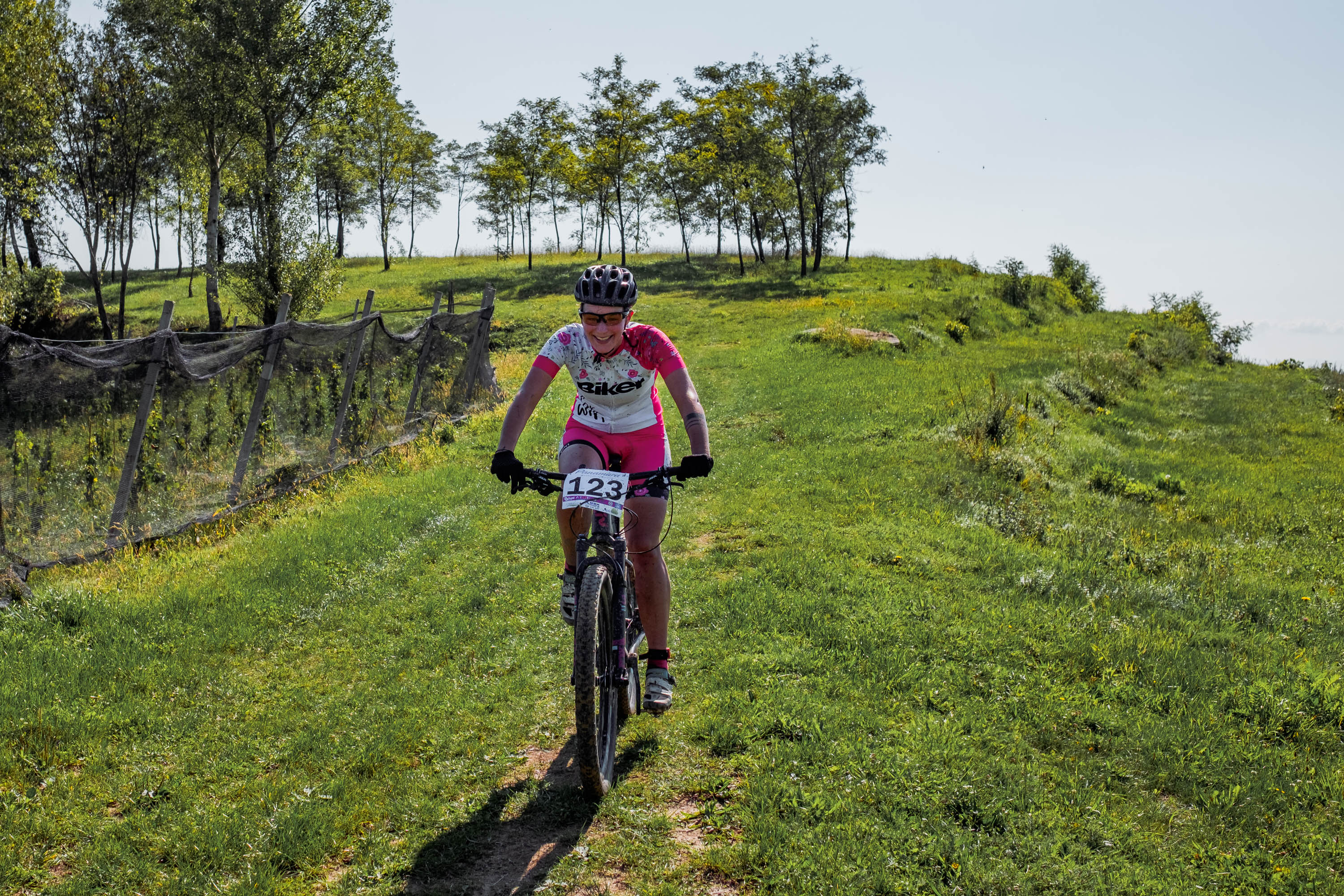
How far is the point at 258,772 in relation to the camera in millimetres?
4574

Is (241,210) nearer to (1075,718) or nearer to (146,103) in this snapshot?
(146,103)

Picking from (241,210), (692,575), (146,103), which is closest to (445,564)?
(692,575)

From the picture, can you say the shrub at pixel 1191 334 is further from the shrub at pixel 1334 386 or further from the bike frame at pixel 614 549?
the bike frame at pixel 614 549

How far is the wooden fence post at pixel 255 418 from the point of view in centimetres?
1029

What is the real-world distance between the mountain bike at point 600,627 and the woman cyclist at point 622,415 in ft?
0.54

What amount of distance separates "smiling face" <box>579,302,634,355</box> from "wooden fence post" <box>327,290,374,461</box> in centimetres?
908

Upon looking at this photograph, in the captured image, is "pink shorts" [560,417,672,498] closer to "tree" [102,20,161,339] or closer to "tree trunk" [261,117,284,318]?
"tree trunk" [261,117,284,318]

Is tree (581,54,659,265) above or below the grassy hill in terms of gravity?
above

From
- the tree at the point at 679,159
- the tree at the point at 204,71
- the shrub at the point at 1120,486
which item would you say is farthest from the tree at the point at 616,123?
the shrub at the point at 1120,486

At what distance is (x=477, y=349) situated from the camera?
16922 mm

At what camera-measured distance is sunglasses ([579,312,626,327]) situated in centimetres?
421

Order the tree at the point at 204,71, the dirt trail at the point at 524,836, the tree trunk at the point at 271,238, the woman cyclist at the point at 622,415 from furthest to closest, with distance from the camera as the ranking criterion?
1. the tree trunk at the point at 271,238
2. the tree at the point at 204,71
3. the woman cyclist at the point at 622,415
4. the dirt trail at the point at 524,836

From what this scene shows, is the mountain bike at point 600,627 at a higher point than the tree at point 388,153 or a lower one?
lower

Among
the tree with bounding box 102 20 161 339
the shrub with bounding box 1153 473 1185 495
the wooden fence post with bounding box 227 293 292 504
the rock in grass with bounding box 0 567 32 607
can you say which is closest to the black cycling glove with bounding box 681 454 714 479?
the rock in grass with bounding box 0 567 32 607
